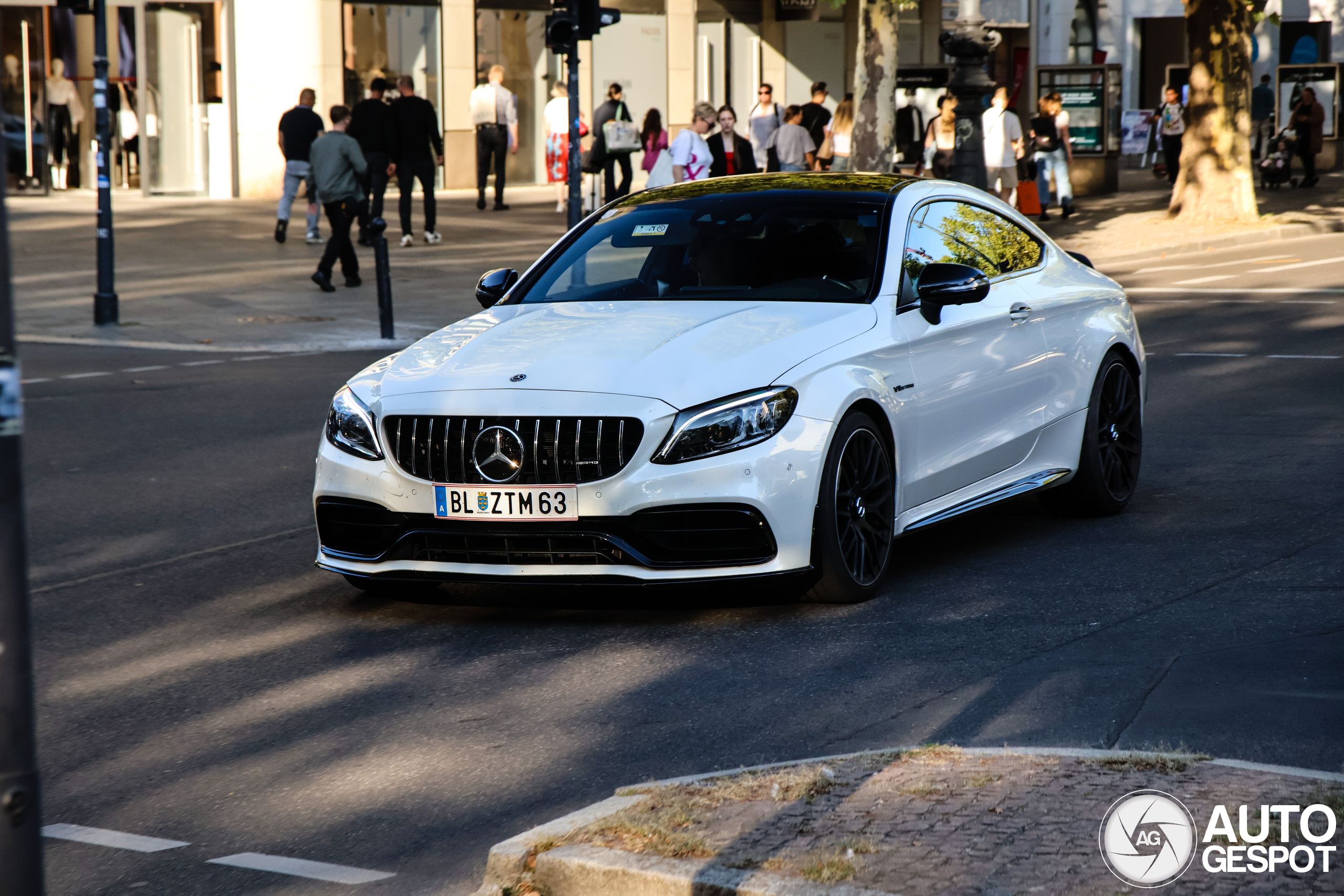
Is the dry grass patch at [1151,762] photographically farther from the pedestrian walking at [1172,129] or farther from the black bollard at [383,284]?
the pedestrian walking at [1172,129]

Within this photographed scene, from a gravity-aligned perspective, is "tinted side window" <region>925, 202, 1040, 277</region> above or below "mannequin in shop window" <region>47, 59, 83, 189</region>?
below

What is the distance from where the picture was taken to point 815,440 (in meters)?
6.29

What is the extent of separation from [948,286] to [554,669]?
7.41 ft

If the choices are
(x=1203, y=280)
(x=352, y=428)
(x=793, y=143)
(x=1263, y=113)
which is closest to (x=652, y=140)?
(x=793, y=143)

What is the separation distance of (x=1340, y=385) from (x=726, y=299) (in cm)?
699

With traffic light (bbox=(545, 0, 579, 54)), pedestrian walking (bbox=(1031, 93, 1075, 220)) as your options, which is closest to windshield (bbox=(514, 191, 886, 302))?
traffic light (bbox=(545, 0, 579, 54))

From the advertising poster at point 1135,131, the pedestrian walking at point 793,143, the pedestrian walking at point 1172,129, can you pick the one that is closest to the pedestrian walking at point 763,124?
the pedestrian walking at point 793,143

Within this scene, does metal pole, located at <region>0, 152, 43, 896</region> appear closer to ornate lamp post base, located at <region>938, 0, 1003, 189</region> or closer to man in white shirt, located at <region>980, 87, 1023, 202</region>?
ornate lamp post base, located at <region>938, 0, 1003, 189</region>

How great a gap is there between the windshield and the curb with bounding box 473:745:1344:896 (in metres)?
3.36

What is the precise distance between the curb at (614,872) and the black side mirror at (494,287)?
392cm

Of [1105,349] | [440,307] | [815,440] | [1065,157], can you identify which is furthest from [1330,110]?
[815,440]

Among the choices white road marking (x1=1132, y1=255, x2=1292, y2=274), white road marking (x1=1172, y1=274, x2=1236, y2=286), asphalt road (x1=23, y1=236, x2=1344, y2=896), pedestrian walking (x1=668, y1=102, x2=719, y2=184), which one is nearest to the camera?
asphalt road (x1=23, y1=236, x2=1344, y2=896)

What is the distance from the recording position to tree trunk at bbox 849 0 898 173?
2692 centimetres

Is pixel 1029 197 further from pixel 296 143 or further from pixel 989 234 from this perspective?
pixel 989 234
